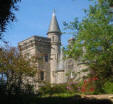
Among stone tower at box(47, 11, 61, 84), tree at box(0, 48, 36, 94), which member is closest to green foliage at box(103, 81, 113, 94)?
tree at box(0, 48, 36, 94)

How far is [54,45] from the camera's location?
61094 mm

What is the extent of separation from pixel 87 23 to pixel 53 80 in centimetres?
3921

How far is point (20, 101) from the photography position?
1100 cm

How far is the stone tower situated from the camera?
58969 mm

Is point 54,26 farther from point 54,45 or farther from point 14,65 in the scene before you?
point 14,65

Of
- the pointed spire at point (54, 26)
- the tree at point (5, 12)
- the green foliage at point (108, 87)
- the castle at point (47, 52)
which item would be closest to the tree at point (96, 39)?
the green foliage at point (108, 87)

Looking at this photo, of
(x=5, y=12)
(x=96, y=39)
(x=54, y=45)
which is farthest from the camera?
(x=54, y=45)

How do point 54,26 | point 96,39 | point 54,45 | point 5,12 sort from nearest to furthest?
point 5,12 < point 96,39 < point 54,45 < point 54,26

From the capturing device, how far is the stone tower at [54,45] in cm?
5897

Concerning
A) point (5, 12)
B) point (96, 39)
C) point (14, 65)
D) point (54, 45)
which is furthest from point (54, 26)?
point (5, 12)

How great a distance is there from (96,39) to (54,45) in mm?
41758

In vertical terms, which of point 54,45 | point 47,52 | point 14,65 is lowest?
point 14,65

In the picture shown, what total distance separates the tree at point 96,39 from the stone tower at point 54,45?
124 ft

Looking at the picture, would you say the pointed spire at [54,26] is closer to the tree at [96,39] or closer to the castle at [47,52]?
the castle at [47,52]
